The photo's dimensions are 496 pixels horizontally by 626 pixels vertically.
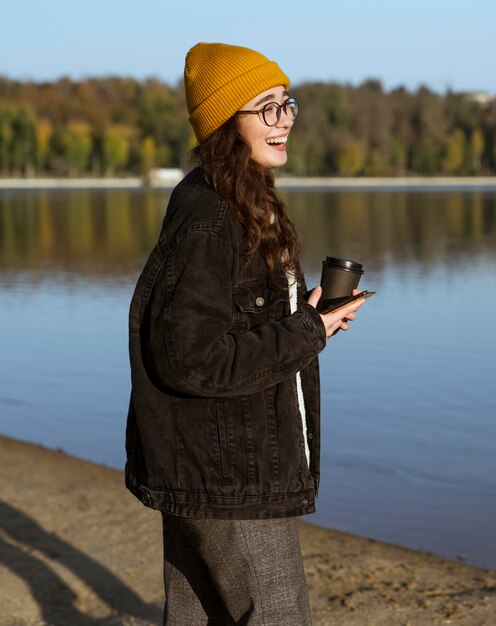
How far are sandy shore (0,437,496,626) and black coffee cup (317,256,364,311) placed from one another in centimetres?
188

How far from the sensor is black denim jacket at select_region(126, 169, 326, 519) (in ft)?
6.64

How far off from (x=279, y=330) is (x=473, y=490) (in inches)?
188

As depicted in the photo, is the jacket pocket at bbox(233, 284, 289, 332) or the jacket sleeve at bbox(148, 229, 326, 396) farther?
the jacket pocket at bbox(233, 284, 289, 332)

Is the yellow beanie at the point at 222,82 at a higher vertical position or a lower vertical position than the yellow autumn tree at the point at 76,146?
lower

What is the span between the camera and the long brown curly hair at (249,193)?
2.11 m

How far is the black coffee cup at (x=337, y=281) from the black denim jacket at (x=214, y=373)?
0.39 ft

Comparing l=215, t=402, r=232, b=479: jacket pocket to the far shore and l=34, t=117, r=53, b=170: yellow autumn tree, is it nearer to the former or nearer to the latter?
the far shore

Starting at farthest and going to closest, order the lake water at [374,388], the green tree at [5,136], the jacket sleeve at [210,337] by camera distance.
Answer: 1. the green tree at [5,136]
2. the lake water at [374,388]
3. the jacket sleeve at [210,337]

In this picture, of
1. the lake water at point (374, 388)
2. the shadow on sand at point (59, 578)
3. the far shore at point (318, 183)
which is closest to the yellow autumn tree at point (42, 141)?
the far shore at point (318, 183)

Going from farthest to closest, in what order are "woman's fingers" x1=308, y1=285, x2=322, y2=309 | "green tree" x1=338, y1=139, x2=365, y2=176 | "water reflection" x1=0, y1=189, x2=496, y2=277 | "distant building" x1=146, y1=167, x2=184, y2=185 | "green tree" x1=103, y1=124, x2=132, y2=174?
"green tree" x1=338, y1=139, x2=365, y2=176, "green tree" x1=103, y1=124, x2=132, y2=174, "distant building" x1=146, y1=167, x2=184, y2=185, "water reflection" x1=0, y1=189, x2=496, y2=277, "woman's fingers" x1=308, y1=285, x2=322, y2=309

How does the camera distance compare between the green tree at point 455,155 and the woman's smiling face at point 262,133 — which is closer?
the woman's smiling face at point 262,133

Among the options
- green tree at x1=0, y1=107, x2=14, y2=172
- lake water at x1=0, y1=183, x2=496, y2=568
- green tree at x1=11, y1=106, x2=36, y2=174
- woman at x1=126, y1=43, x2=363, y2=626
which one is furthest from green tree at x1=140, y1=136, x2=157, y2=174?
woman at x1=126, y1=43, x2=363, y2=626

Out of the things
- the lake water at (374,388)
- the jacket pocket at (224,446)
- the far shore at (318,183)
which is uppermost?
the jacket pocket at (224,446)

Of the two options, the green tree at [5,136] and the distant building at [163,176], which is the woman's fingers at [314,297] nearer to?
the distant building at [163,176]
